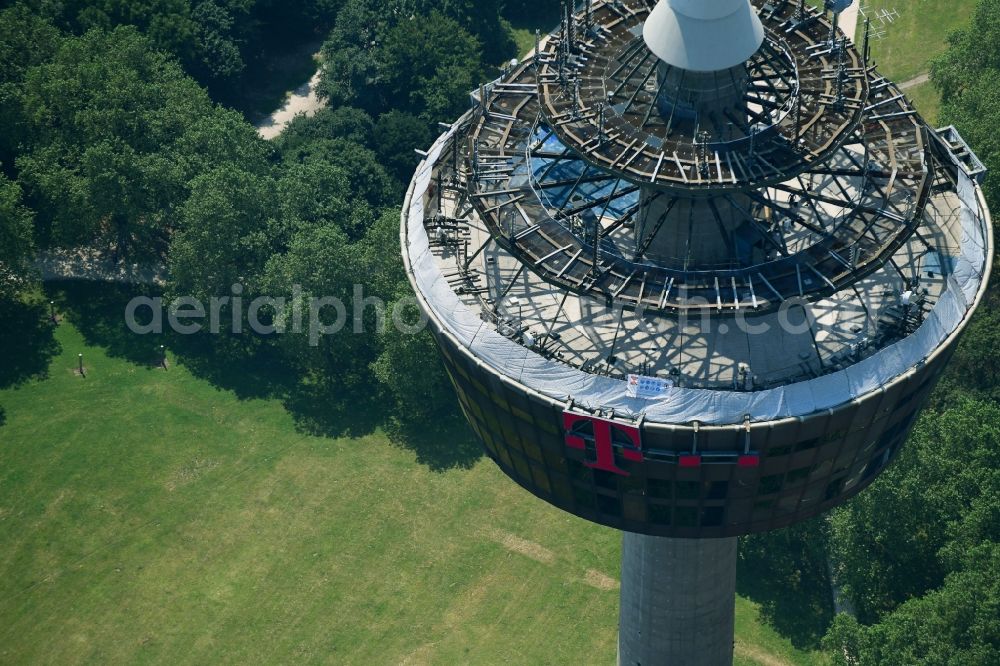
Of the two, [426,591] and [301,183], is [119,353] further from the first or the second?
[426,591]

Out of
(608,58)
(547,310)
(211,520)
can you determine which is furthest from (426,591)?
(608,58)

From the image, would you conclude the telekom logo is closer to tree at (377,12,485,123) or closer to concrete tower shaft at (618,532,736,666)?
concrete tower shaft at (618,532,736,666)

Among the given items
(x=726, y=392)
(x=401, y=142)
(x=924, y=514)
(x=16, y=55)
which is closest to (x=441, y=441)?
(x=401, y=142)

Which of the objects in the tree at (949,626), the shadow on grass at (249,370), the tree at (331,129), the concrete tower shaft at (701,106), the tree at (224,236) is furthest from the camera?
the tree at (331,129)

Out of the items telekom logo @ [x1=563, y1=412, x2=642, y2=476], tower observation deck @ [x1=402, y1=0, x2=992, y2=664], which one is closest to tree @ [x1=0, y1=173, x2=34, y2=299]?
tower observation deck @ [x1=402, y1=0, x2=992, y2=664]

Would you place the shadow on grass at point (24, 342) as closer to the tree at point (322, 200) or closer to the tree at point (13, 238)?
the tree at point (13, 238)

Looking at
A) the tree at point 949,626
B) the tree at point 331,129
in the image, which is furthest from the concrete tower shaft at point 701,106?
the tree at point 331,129

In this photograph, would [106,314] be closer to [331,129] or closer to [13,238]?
[13,238]
